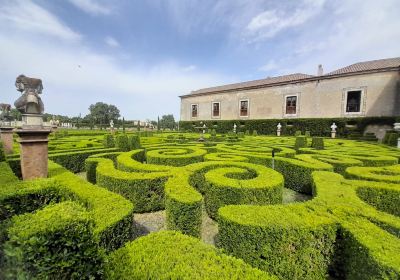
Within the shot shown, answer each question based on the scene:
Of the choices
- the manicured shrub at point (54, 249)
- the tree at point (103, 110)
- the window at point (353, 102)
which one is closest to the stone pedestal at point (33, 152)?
the manicured shrub at point (54, 249)

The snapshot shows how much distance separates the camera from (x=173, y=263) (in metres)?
1.75

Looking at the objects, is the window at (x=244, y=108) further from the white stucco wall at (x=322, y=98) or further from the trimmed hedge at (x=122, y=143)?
the trimmed hedge at (x=122, y=143)

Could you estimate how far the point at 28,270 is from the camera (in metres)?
1.41

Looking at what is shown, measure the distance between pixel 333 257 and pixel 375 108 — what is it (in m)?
21.2

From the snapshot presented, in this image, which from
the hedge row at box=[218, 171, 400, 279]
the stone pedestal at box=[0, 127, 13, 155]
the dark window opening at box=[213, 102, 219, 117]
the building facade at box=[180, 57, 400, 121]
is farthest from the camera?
the dark window opening at box=[213, 102, 219, 117]

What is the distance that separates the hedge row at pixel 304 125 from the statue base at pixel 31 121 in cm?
2220

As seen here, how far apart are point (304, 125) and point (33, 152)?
73.6 feet

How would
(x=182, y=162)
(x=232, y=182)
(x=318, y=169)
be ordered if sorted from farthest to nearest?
(x=182, y=162), (x=318, y=169), (x=232, y=182)

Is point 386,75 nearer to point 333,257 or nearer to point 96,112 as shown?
point 333,257

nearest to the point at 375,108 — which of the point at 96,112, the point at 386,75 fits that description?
the point at 386,75

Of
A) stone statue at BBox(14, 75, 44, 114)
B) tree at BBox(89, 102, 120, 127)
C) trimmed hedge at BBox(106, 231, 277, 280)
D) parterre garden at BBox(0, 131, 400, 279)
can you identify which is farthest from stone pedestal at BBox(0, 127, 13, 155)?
tree at BBox(89, 102, 120, 127)

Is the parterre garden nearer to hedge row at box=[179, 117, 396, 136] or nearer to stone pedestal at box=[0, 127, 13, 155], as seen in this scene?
stone pedestal at box=[0, 127, 13, 155]

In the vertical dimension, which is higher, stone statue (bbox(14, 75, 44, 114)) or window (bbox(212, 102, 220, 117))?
window (bbox(212, 102, 220, 117))

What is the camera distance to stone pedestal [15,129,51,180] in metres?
4.05
